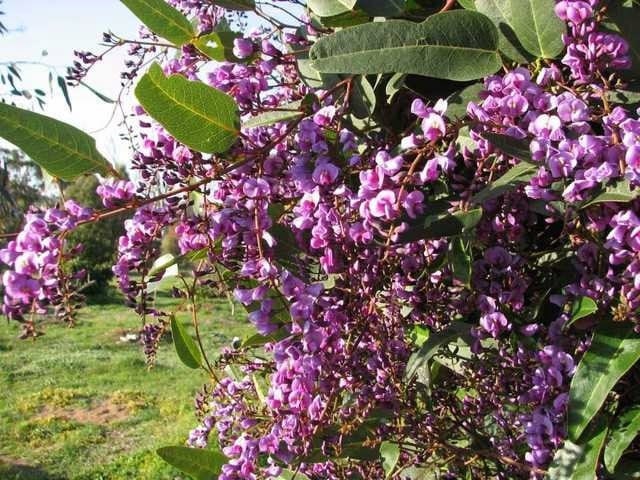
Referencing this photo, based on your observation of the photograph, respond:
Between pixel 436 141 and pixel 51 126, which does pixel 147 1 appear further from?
pixel 436 141

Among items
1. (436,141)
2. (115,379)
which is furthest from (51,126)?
(115,379)

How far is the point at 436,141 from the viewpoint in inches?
29.9

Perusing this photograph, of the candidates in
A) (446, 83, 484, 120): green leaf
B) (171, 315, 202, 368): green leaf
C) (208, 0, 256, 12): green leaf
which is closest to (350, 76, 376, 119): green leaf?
(446, 83, 484, 120): green leaf

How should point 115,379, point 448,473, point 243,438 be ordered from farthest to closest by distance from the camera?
point 115,379
point 448,473
point 243,438

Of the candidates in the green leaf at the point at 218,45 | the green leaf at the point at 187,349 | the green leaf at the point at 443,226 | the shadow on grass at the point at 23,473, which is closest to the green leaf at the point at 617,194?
the green leaf at the point at 443,226

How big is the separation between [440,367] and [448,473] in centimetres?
Result: 17

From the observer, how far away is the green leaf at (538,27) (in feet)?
2.60

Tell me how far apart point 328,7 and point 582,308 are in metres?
0.49

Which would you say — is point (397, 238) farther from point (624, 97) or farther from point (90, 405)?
point (90, 405)

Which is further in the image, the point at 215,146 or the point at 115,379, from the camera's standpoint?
the point at 115,379

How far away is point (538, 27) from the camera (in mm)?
800

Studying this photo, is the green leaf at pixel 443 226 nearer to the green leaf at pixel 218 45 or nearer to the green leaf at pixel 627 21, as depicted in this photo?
the green leaf at pixel 627 21

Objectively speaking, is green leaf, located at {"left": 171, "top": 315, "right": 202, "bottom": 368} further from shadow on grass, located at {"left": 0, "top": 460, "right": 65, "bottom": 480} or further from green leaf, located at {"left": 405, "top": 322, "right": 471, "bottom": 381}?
shadow on grass, located at {"left": 0, "top": 460, "right": 65, "bottom": 480}

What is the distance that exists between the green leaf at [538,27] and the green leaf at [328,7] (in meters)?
0.22
